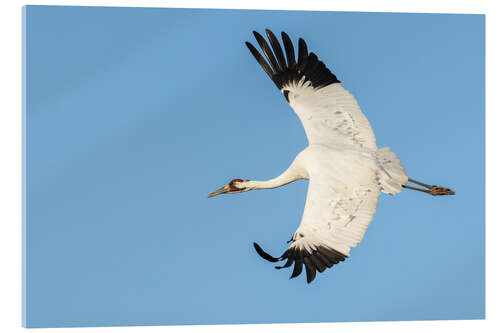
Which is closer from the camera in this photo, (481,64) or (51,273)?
(51,273)

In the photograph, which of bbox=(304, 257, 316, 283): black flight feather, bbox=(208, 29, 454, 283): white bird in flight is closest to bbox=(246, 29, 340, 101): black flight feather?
bbox=(208, 29, 454, 283): white bird in flight

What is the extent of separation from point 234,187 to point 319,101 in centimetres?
81

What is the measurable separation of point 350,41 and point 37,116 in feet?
6.88

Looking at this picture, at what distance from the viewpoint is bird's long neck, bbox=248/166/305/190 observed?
546 centimetres

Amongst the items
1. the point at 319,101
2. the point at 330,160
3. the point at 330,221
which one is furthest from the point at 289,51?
the point at 330,221

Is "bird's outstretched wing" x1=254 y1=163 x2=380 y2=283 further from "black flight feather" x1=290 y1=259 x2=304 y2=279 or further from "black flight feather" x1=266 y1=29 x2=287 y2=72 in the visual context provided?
"black flight feather" x1=266 y1=29 x2=287 y2=72

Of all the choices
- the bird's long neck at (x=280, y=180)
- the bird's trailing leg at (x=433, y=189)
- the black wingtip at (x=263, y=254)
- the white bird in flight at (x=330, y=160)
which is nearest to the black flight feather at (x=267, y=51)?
the white bird in flight at (x=330, y=160)

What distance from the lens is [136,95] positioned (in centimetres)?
535

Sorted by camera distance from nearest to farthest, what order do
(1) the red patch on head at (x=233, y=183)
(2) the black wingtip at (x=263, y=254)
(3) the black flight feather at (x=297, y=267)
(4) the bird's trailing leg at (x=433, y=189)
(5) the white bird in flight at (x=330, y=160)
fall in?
(2) the black wingtip at (x=263, y=254) < (3) the black flight feather at (x=297, y=267) < (5) the white bird in flight at (x=330, y=160) < (1) the red patch on head at (x=233, y=183) < (4) the bird's trailing leg at (x=433, y=189)

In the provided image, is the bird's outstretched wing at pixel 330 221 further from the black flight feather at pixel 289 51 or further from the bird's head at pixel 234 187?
the black flight feather at pixel 289 51

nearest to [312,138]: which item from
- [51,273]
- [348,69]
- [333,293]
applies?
[348,69]

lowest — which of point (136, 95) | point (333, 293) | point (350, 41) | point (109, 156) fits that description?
point (333, 293)

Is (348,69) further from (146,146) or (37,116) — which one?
(37,116)

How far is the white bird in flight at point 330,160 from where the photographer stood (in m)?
5.27
